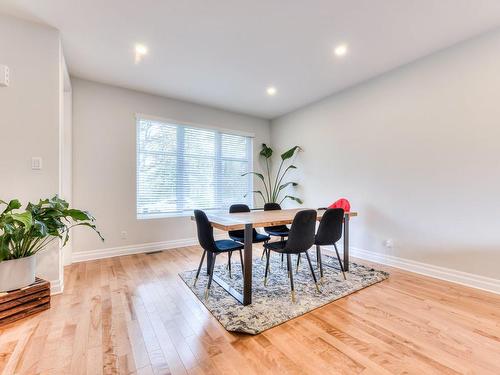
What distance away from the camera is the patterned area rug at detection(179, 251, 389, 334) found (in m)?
1.95

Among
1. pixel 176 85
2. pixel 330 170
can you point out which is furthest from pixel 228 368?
pixel 176 85

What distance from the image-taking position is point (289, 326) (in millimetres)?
1869

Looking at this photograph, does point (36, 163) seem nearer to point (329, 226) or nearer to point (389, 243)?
point (329, 226)

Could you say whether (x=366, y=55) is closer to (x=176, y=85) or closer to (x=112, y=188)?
(x=176, y=85)

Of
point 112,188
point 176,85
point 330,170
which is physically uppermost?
point 176,85

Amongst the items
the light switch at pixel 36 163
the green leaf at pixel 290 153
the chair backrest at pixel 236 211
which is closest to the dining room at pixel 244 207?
the light switch at pixel 36 163

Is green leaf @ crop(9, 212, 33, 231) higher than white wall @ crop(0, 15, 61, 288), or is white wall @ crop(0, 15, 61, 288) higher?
white wall @ crop(0, 15, 61, 288)

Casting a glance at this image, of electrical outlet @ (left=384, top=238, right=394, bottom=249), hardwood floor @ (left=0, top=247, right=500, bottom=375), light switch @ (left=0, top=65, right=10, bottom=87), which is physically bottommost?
hardwood floor @ (left=0, top=247, right=500, bottom=375)

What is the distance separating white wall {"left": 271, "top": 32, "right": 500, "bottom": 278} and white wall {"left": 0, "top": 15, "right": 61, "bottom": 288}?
3812 millimetres

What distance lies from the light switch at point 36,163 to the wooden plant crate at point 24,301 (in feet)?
3.50

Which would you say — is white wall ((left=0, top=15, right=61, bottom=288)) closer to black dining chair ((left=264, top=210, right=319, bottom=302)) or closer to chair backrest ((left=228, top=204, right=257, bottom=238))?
chair backrest ((left=228, top=204, right=257, bottom=238))

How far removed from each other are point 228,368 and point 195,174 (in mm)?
3512

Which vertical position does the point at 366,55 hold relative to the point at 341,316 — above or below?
Answer: above

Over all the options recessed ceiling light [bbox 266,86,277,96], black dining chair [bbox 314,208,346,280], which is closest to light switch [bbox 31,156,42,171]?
black dining chair [bbox 314,208,346,280]
